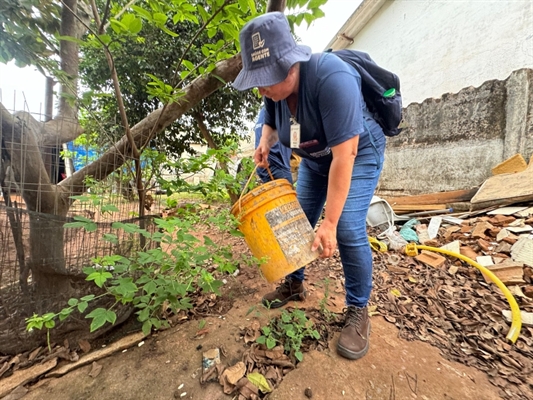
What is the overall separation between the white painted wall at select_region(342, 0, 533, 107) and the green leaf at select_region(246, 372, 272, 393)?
5.34 metres

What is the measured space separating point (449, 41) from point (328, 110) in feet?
18.9

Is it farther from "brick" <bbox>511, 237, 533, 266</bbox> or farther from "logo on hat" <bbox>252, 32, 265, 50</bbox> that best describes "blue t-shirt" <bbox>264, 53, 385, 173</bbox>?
"brick" <bbox>511, 237, 533, 266</bbox>

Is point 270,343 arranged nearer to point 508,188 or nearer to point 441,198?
point 508,188

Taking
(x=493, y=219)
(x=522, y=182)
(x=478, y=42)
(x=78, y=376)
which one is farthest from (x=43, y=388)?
(x=478, y=42)

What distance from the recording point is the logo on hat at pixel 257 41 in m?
1.07

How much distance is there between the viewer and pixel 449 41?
4938 millimetres

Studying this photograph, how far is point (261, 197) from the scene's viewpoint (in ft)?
4.28

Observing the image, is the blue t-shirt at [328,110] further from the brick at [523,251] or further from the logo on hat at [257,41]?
the brick at [523,251]


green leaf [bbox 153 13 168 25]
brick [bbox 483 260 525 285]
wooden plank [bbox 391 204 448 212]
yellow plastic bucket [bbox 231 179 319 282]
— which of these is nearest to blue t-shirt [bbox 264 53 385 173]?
yellow plastic bucket [bbox 231 179 319 282]

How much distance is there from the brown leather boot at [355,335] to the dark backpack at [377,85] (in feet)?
3.60

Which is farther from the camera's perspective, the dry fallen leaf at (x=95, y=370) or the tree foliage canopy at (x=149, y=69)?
the tree foliage canopy at (x=149, y=69)

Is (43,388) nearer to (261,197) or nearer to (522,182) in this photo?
(261,197)

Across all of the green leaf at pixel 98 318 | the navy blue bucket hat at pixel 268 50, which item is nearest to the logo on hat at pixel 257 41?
the navy blue bucket hat at pixel 268 50

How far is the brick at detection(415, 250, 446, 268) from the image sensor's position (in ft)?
7.97
